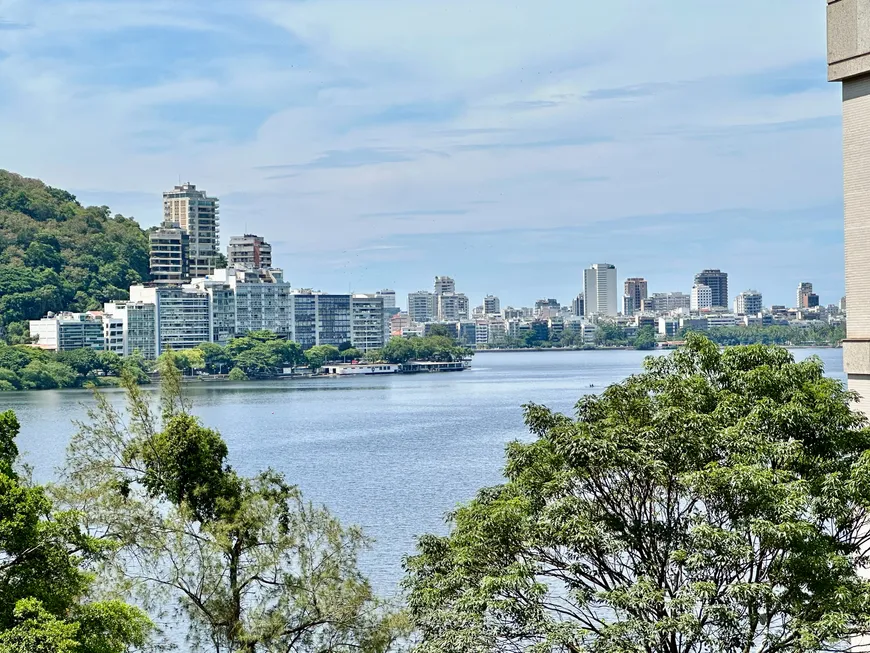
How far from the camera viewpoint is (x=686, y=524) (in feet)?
26.4

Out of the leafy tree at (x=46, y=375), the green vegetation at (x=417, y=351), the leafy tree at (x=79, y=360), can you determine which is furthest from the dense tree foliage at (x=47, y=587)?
the green vegetation at (x=417, y=351)

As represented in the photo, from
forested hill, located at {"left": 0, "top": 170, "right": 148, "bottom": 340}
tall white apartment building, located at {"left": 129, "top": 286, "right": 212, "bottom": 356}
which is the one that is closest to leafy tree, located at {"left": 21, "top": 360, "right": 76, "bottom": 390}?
forested hill, located at {"left": 0, "top": 170, "right": 148, "bottom": 340}

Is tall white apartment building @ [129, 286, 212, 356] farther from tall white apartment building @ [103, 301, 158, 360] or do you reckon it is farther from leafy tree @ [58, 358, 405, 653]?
leafy tree @ [58, 358, 405, 653]

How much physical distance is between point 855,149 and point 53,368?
221ft

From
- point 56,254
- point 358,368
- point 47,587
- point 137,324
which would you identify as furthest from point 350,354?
point 47,587

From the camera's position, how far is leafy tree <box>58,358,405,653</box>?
33.3 ft

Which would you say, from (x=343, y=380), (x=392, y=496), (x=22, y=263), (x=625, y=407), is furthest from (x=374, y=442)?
(x=22, y=263)

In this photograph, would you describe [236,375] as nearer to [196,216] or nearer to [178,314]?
[178,314]

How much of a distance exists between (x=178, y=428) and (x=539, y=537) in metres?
4.23

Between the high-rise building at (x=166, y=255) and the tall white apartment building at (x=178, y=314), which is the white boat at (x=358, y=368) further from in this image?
the high-rise building at (x=166, y=255)

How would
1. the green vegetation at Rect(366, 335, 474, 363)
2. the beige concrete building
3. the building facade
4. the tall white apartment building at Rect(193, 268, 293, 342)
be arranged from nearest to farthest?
the beige concrete building < the building facade < the tall white apartment building at Rect(193, 268, 293, 342) < the green vegetation at Rect(366, 335, 474, 363)

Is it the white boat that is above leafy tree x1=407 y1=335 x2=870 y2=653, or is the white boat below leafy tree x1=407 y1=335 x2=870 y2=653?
below

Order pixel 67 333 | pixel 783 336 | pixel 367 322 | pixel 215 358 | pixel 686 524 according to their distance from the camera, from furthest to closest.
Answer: pixel 783 336, pixel 367 322, pixel 215 358, pixel 67 333, pixel 686 524

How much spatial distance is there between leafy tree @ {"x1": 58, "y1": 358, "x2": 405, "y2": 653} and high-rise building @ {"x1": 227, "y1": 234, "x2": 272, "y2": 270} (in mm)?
110886
